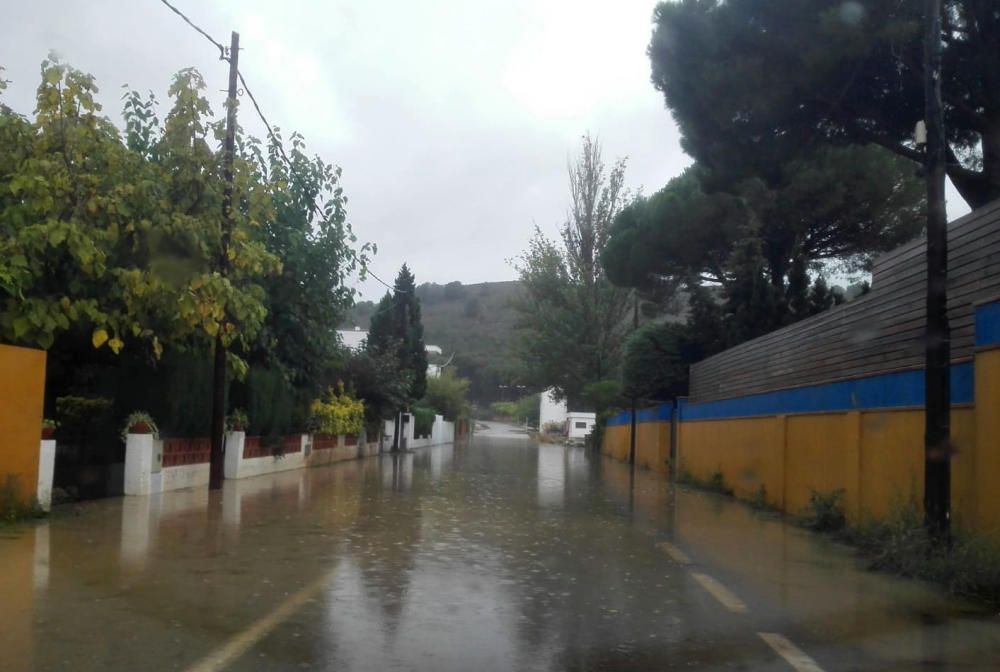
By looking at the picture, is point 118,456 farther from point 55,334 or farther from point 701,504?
point 701,504

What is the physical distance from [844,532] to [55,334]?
38.9 ft

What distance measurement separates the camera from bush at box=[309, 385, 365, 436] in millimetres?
33156

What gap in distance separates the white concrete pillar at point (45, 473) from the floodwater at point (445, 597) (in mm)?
353

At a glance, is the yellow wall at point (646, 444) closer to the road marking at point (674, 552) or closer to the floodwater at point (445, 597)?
the floodwater at point (445, 597)

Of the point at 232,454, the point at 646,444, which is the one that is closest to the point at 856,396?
the point at 232,454

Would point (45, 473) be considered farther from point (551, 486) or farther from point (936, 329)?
point (551, 486)

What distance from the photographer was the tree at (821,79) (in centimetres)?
1744

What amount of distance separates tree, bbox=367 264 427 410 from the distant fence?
114 feet

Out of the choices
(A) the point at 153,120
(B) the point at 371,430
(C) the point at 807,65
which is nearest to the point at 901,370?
(C) the point at 807,65

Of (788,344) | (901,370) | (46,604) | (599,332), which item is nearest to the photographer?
(46,604)

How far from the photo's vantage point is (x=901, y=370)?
1409 centimetres

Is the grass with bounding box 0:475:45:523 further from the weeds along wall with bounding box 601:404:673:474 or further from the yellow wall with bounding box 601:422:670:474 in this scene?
the yellow wall with bounding box 601:422:670:474

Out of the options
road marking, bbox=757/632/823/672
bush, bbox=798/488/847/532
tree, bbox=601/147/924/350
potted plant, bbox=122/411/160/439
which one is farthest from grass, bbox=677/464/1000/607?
tree, bbox=601/147/924/350

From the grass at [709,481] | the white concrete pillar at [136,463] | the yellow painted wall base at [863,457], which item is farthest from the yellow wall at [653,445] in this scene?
the white concrete pillar at [136,463]
